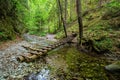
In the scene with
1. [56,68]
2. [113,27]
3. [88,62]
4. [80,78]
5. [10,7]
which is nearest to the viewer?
[80,78]

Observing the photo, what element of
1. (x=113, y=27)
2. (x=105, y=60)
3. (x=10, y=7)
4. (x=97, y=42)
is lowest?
(x=105, y=60)

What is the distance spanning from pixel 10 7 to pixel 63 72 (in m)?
19.1

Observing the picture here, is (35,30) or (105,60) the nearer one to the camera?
(105,60)

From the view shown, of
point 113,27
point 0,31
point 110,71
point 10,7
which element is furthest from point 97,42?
point 10,7

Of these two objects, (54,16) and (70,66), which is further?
(54,16)

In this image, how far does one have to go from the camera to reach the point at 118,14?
53.6 feet

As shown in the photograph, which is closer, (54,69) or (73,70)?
(73,70)

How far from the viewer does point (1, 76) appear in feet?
24.6

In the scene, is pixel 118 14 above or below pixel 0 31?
above

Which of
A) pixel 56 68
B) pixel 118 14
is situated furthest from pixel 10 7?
pixel 56 68

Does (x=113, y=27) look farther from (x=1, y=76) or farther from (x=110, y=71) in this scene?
(x=1, y=76)

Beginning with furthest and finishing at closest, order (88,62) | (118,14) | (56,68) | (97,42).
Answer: (118,14) < (97,42) < (88,62) < (56,68)

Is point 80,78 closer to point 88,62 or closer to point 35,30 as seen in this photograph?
point 88,62

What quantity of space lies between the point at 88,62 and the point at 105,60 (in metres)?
1.30
